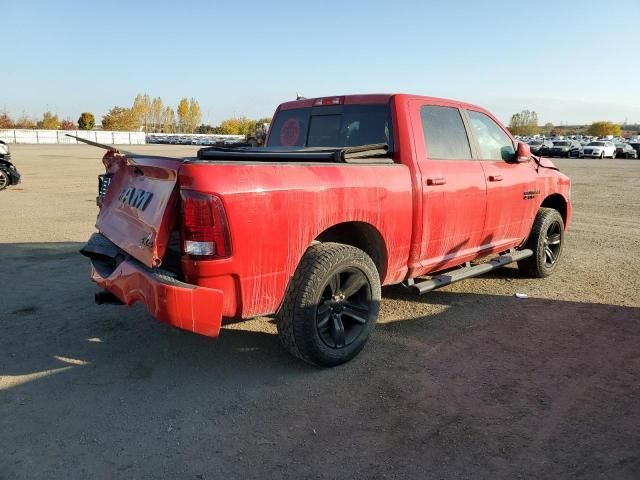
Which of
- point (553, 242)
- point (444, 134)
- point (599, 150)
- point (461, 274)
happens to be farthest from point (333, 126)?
point (599, 150)

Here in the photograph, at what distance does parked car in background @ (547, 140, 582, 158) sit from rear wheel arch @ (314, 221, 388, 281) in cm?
4994

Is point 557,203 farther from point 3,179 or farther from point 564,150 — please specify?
point 564,150

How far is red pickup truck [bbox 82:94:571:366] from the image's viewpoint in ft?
10.2

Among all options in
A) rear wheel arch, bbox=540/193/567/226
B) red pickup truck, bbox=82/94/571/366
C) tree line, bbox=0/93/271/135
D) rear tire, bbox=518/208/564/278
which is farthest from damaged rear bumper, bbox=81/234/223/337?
tree line, bbox=0/93/271/135

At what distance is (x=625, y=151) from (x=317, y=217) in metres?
53.6

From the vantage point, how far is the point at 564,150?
159 feet

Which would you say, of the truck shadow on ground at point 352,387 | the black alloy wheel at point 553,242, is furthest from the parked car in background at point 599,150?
the truck shadow on ground at point 352,387

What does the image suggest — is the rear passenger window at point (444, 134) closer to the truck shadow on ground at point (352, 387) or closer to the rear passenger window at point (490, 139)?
the rear passenger window at point (490, 139)

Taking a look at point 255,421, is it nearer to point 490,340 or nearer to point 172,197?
point 172,197

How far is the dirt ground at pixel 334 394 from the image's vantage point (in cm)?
272

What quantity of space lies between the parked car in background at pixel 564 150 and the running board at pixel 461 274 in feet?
157

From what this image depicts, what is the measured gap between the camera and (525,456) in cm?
278

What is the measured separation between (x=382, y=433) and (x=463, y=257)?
2.41m

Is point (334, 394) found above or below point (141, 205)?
below
